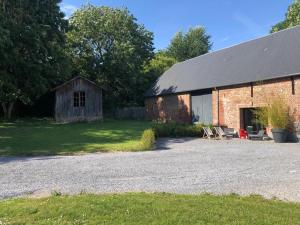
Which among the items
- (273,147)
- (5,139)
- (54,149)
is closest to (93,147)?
(54,149)

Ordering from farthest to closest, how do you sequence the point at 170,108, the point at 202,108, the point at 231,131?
the point at 170,108, the point at 202,108, the point at 231,131

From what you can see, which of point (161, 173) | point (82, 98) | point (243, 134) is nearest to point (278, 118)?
point (243, 134)

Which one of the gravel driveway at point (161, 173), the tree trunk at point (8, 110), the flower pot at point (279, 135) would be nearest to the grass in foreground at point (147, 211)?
the gravel driveway at point (161, 173)

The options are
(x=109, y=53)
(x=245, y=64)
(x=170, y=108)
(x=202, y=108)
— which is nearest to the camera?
(x=245, y=64)

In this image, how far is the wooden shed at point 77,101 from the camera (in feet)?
118

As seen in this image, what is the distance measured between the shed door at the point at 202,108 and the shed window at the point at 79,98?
10.6 meters

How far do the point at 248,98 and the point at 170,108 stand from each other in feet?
39.1

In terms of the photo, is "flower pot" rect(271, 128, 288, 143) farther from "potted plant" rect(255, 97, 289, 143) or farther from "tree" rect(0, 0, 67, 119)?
"tree" rect(0, 0, 67, 119)

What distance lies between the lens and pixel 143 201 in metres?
7.16

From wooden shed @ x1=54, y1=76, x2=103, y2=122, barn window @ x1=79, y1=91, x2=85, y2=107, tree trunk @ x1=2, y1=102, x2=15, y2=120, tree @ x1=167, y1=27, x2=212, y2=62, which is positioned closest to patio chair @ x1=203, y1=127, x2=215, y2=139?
wooden shed @ x1=54, y1=76, x2=103, y2=122

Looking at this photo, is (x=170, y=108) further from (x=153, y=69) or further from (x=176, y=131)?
(x=153, y=69)

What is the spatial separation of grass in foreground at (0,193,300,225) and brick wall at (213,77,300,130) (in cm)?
1498

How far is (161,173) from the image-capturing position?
1145 centimetres

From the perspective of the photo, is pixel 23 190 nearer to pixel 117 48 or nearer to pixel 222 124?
pixel 222 124
